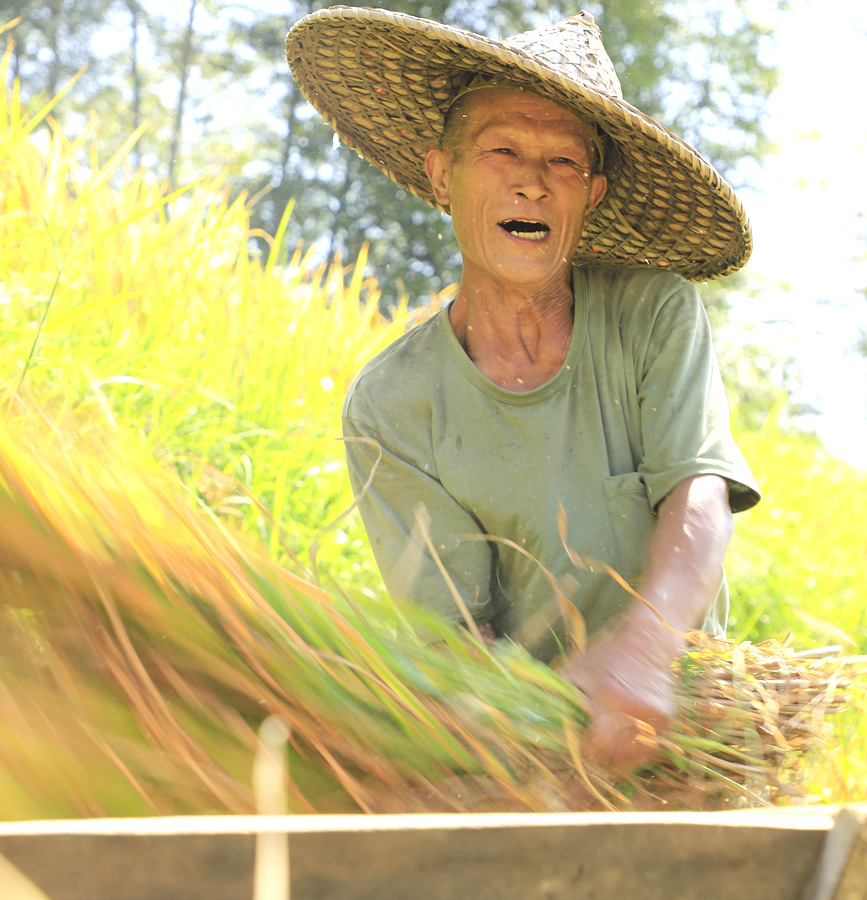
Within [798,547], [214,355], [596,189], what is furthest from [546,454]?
[798,547]

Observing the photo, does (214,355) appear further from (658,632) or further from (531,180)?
(658,632)

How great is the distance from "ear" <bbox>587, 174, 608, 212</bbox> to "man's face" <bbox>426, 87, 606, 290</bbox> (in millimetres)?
22

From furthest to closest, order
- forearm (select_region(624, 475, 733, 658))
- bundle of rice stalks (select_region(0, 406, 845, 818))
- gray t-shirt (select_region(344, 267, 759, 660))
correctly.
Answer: gray t-shirt (select_region(344, 267, 759, 660)) → forearm (select_region(624, 475, 733, 658)) → bundle of rice stalks (select_region(0, 406, 845, 818))

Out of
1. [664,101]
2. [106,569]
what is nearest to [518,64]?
[106,569]

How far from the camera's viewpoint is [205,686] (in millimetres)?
1057

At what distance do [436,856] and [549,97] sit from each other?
1720 millimetres

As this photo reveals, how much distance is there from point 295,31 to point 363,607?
150cm

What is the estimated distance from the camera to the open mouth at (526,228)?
2.08 m

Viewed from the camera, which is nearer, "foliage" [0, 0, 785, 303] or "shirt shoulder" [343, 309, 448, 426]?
"shirt shoulder" [343, 309, 448, 426]

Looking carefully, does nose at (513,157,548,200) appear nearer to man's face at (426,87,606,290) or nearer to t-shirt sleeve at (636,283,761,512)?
man's face at (426,87,606,290)

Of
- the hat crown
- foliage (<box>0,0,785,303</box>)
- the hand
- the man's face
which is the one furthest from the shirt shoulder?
foliage (<box>0,0,785,303</box>)

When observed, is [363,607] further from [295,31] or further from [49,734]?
[295,31]

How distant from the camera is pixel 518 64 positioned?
1.79 meters

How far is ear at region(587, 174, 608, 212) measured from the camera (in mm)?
2176
